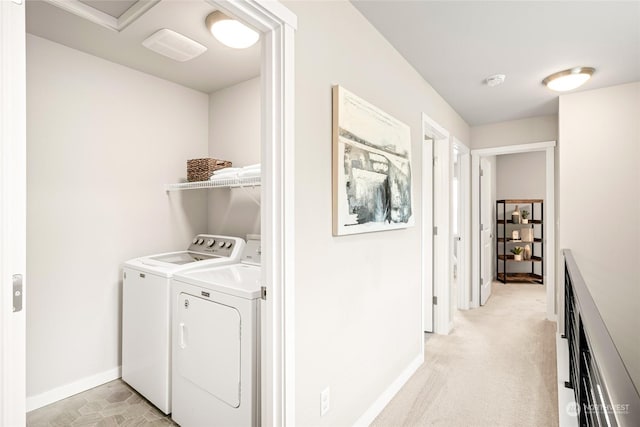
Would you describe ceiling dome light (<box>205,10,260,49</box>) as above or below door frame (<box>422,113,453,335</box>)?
above

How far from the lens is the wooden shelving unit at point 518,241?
19.9 ft

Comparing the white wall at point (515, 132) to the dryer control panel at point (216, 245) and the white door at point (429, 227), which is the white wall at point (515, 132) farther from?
the dryer control panel at point (216, 245)

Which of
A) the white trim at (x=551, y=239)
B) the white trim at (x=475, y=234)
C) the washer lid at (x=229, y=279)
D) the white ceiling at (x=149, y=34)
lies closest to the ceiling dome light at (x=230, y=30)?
the white ceiling at (x=149, y=34)

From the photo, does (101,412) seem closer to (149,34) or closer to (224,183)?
(224,183)

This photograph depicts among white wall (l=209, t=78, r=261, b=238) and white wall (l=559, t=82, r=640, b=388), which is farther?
white wall (l=559, t=82, r=640, b=388)

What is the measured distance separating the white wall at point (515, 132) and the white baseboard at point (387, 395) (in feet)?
9.61

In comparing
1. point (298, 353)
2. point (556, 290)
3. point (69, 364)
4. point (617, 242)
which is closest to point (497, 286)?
point (556, 290)

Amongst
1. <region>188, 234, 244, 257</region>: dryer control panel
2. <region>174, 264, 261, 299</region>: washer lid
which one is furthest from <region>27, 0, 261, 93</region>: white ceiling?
<region>174, 264, 261, 299</region>: washer lid

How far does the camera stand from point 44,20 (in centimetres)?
203

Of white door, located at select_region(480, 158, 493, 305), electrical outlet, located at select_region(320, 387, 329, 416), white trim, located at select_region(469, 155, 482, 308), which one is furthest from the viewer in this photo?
white door, located at select_region(480, 158, 493, 305)

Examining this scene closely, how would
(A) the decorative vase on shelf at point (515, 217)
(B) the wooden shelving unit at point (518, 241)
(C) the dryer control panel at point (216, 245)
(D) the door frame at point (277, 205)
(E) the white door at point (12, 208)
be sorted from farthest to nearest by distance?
(A) the decorative vase on shelf at point (515, 217) < (B) the wooden shelving unit at point (518, 241) < (C) the dryer control panel at point (216, 245) < (D) the door frame at point (277, 205) < (E) the white door at point (12, 208)

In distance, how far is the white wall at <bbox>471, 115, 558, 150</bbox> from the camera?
397cm

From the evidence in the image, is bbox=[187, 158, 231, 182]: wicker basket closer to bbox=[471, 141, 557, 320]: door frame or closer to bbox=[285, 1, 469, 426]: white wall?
bbox=[285, 1, 469, 426]: white wall

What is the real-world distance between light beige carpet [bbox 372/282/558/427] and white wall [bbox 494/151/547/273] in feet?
10.2
